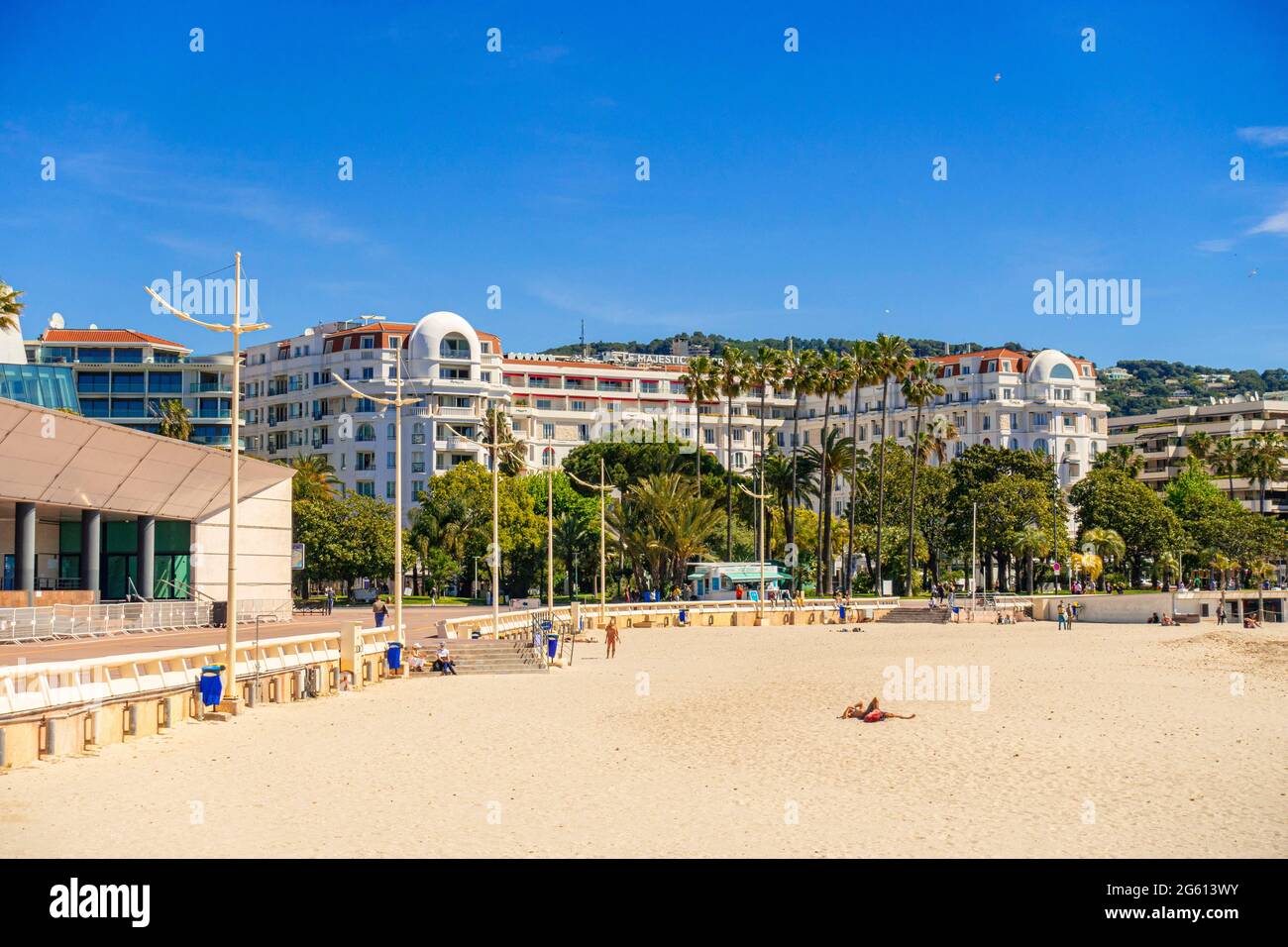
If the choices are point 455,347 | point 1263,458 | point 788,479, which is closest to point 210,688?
point 788,479

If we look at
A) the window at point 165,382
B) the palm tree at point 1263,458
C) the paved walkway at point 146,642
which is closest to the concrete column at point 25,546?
the paved walkway at point 146,642

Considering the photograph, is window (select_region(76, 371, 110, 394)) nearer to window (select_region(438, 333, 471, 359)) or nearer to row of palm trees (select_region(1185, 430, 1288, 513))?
window (select_region(438, 333, 471, 359))

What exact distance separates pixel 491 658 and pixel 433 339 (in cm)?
8213

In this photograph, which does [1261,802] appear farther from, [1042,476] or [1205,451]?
[1205,451]

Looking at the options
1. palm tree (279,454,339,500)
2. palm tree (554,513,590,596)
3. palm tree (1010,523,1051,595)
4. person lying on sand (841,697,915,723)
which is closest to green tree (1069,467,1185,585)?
palm tree (1010,523,1051,595)

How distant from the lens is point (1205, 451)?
445 ft

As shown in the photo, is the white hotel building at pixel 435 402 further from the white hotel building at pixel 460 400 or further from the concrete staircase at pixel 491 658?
the concrete staircase at pixel 491 658

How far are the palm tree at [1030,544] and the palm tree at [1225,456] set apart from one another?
36.1 m

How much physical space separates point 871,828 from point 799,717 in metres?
12.0

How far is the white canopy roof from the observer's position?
4397 centimetres

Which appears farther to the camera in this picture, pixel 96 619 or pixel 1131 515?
pixel 1131 515

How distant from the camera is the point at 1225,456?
134 m

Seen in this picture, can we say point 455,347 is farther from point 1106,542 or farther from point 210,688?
point 210,688
